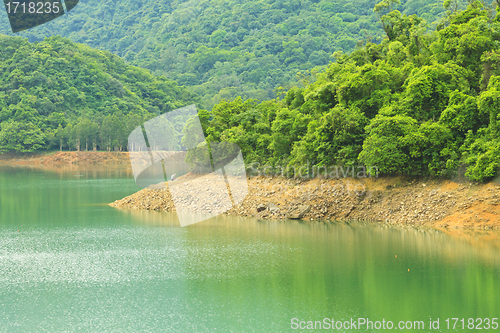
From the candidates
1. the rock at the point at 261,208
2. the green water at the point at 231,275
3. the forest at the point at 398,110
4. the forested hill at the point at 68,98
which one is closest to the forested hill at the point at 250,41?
the forested hill at the point at 68,98

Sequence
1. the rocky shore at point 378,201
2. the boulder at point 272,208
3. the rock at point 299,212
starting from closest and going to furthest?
the rocky shore at point 378,201
the rock at point 299,212
the boulder at point 272,208

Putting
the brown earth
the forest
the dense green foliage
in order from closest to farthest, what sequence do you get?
the dense green foliage < the forest < the brown earth

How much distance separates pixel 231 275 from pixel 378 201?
14.4m

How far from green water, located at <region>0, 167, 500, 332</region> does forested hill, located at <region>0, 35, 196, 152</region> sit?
230 ft

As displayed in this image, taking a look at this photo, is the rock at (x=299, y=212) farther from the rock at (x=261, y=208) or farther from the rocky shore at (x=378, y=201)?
the rock at (x=261, y=208)

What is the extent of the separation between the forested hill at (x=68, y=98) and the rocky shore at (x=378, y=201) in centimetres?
6729

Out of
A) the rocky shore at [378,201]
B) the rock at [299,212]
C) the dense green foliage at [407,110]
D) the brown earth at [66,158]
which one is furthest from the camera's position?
the brown earth at [66,158]

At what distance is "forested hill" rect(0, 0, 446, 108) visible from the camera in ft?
467

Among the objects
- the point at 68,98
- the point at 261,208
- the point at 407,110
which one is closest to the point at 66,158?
the point at 68,98

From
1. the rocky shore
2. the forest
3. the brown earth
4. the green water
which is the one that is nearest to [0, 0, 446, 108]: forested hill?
the brown earth

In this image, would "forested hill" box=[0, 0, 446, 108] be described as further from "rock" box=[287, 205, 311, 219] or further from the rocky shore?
"rock" box=[287, 205, 311, 219]

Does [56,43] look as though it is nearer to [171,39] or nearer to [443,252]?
[171,39]

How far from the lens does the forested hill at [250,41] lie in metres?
142

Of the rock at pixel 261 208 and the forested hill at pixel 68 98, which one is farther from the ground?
the forested hill at pixel 68 98
